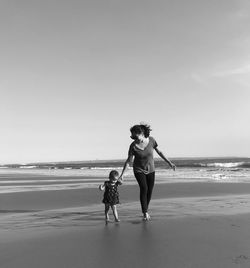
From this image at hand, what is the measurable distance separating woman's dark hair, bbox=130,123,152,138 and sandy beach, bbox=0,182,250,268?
155cm

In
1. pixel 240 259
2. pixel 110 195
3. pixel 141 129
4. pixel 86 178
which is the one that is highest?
pixel 141 129

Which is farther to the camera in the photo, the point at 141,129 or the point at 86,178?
the point at 86,178

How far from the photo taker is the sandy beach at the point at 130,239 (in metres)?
4.16

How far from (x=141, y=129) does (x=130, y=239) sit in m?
2.44

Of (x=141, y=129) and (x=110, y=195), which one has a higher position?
(x=141, y=129)

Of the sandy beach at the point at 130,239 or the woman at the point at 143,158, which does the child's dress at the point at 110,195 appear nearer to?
the woman at the point at 143,158

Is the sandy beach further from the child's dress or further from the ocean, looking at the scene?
the ocean

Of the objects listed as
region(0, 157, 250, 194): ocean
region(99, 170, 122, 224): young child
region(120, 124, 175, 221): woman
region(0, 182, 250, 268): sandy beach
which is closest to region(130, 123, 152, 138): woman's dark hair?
region(120, 124, 175, 221): woman

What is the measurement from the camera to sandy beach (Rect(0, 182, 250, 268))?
4.16m

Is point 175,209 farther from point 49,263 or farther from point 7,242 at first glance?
point 49,263

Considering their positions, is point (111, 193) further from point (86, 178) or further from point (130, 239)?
point (86, 178)

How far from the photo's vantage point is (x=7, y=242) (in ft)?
17.0

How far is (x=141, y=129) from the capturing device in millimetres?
7176

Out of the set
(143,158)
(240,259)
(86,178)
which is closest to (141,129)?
(143,158)
